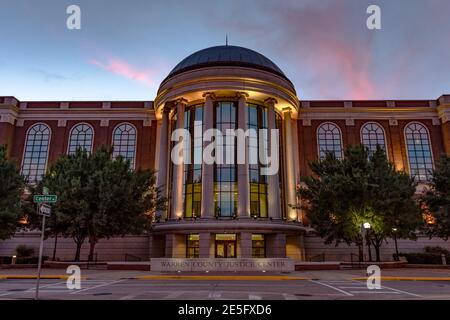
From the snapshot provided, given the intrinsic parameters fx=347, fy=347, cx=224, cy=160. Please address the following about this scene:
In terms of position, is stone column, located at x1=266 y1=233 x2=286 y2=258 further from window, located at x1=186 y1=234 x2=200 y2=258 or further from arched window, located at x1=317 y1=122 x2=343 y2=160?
arched window, located at x1=317 y1=122 x2=343 y2=160

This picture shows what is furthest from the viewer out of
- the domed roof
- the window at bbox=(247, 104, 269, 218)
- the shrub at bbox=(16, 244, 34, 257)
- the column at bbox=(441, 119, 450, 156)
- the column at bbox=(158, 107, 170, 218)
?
the column at bbox=(441, 119, 450, 156)

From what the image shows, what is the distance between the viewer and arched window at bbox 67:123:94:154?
1729 inches

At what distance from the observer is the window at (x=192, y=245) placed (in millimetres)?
34719

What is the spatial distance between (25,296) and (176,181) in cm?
2517

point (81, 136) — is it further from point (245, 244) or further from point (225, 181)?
point (245, 244)

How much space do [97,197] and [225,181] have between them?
1316cm

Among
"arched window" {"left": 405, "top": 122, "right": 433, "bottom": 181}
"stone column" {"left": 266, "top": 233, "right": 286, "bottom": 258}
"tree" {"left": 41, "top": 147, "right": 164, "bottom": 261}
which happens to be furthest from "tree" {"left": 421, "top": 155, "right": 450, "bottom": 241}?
"tree" {"left": 41, "top": 147, "right": 164, "bottom": 261}

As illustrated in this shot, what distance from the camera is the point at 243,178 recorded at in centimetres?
3425

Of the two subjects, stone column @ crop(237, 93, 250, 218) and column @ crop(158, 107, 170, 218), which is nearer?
stone column @ crop(237, 93, 250, 218)

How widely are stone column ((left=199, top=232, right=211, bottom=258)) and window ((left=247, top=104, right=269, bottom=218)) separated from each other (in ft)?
18.0

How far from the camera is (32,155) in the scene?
142 feet

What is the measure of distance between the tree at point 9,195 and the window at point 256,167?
2067 cm
